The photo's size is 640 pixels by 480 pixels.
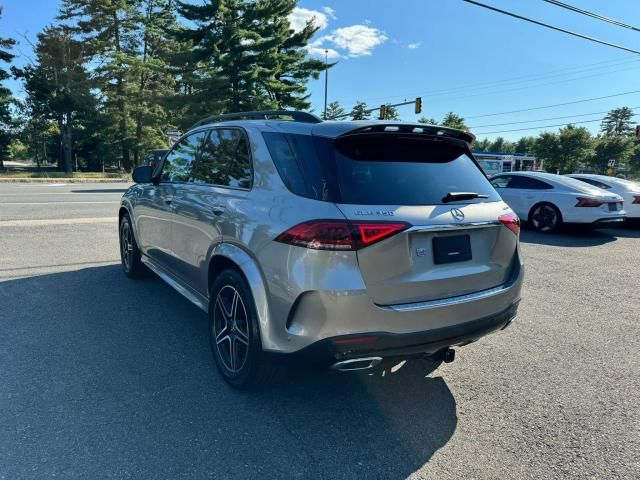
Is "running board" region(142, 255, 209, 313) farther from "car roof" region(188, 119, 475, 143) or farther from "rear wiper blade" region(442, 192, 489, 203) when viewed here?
"rear wiper blade" region(442, 192, 489, 203)

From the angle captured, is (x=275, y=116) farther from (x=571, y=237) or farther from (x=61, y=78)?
(x=61, y=78)

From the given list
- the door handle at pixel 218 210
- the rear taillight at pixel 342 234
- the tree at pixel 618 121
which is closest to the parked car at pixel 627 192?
the rear taillight at pixel 342 234

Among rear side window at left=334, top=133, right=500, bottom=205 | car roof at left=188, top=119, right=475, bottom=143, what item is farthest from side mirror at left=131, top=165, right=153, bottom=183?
rear side window at left=334, top=133, right=500, bottom=205

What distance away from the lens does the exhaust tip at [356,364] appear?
7.59 ft

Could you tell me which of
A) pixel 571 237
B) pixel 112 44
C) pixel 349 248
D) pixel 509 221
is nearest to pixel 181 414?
pixel 349 248

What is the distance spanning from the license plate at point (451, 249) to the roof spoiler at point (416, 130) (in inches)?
28.5

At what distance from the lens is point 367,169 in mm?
2508

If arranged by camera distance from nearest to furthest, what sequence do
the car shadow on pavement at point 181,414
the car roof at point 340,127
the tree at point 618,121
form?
the car shadow on pavement at point 181,414 → the car roof at point 340,127 → the tree at point 618,121

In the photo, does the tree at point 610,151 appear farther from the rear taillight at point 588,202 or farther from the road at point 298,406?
the road at point 298,406

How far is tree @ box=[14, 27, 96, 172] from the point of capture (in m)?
37.7

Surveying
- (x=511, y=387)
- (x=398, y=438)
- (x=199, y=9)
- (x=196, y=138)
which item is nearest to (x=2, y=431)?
(x=398, y=438)

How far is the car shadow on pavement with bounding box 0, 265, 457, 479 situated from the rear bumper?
20.2 inches

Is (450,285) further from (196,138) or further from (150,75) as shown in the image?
(150,75)

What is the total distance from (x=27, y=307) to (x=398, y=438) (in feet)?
13.1
